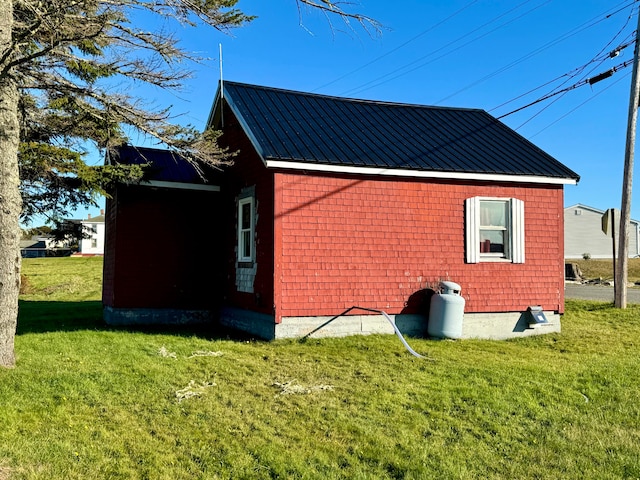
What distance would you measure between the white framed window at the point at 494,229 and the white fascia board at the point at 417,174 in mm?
460

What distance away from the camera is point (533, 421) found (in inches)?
249

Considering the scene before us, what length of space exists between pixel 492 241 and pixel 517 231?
1.85 feet

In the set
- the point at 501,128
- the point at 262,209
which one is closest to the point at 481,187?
the point at 501,128

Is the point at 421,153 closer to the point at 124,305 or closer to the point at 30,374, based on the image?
the point at 124,305

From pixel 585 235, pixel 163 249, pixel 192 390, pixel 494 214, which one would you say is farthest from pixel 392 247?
pixel 585 235

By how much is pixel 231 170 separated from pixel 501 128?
7341 mm

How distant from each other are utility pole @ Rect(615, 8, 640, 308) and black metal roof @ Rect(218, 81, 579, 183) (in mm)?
2983

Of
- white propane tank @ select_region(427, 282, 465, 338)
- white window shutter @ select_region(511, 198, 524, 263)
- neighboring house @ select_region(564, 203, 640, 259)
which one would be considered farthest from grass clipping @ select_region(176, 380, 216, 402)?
neighboring house @ select_region(564, 203, 640, 259)

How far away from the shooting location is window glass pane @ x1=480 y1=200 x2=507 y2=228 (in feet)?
40.7

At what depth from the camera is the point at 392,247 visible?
11.6 metres

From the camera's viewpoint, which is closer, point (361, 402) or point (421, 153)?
point (361, 402)

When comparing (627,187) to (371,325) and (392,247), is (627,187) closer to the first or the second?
(392,247)

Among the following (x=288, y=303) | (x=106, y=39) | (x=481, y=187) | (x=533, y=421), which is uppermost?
(x=106, y=39)

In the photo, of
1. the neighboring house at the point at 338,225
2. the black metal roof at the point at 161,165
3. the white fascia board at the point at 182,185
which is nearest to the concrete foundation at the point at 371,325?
the neighboring house at the point at 338,225
